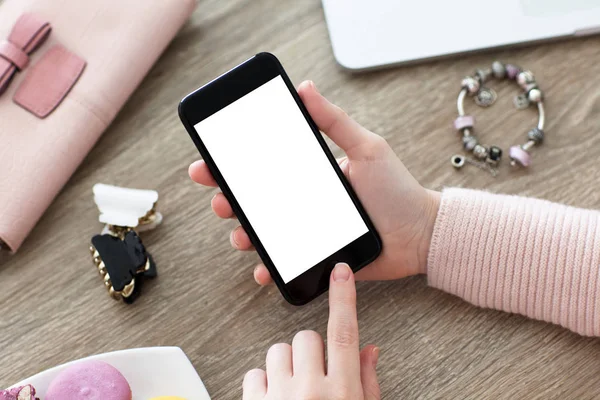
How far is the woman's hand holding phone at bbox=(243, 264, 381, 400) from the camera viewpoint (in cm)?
43

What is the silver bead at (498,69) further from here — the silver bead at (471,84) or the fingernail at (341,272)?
the fingernail at (341,272)

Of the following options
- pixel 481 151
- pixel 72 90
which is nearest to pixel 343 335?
pixel 481 151

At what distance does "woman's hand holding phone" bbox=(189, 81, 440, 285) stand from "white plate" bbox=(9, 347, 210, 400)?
100 mm

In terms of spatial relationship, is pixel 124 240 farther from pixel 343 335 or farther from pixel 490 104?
pixel 490 104

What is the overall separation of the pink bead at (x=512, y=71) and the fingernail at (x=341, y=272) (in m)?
0.28

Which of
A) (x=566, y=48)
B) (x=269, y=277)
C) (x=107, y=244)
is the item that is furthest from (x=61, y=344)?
(x=566, y=48)

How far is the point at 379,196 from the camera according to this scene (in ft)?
1.67

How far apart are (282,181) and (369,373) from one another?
6.8 inches

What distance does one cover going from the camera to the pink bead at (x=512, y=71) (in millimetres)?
583

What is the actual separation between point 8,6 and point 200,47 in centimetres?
20

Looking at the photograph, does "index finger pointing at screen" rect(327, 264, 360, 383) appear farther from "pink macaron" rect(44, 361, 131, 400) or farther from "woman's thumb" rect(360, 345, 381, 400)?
"pink macaron" rect(44, 361, 131, 400)

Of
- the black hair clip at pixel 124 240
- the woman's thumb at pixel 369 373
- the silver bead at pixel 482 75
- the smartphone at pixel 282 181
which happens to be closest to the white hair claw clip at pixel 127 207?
the black hair clip at pixel 124 240

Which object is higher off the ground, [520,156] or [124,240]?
[124,240]

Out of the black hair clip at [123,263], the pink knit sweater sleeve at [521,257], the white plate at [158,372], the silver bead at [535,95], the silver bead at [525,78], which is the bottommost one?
the pink knit sweater sleeve at [521,257]
